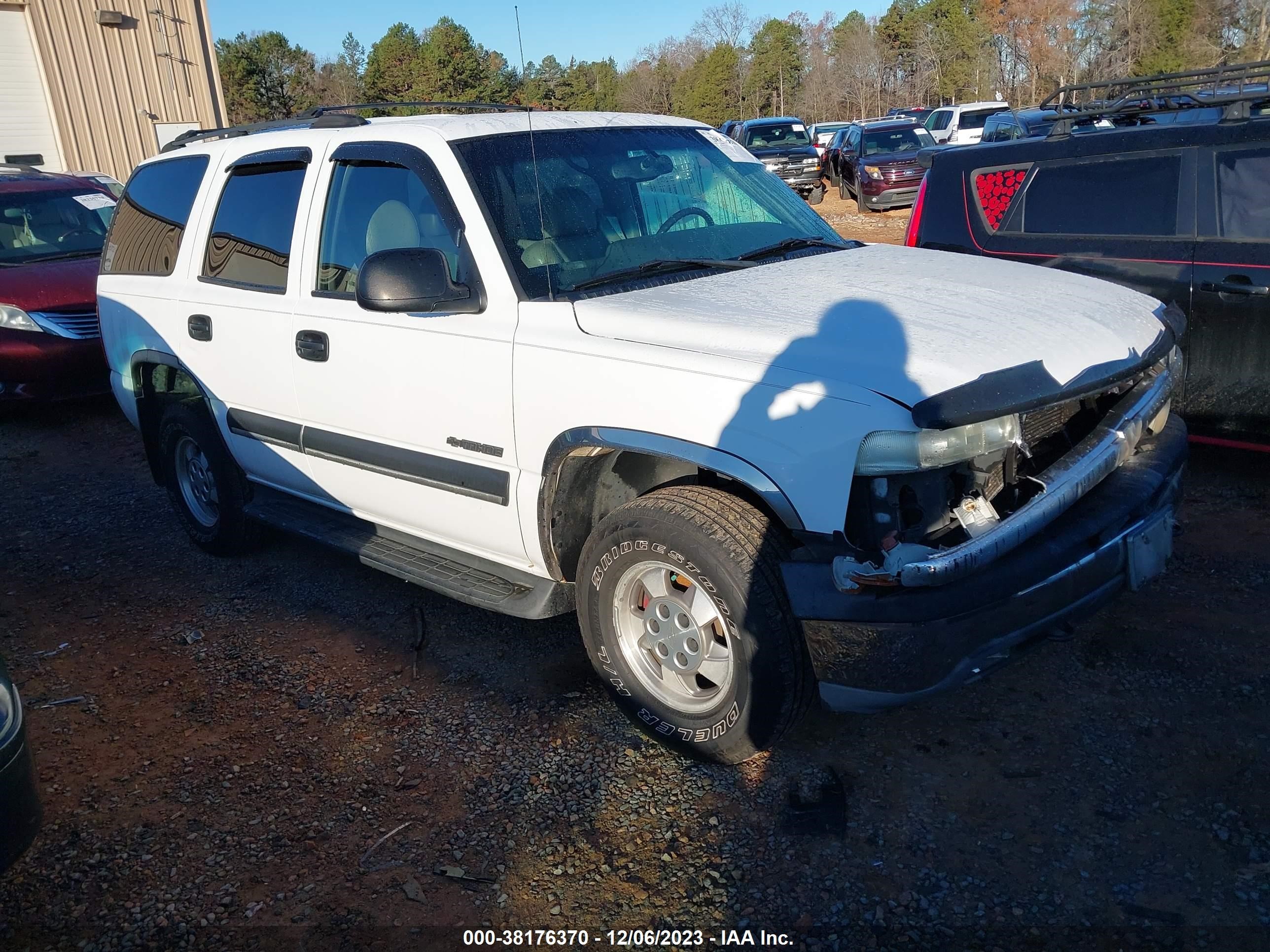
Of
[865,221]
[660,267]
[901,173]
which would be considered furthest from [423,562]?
[901,173]

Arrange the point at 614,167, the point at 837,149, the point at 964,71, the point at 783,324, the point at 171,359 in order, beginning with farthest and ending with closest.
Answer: the point at 964,71 → the point at 837,149 → the point at 171,359 → the point at 614,167 → the point at 783,324

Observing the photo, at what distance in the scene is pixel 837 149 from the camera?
22.7 metres

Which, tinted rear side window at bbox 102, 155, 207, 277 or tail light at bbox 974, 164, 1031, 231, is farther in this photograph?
tail light at bbox 974, 164, 1031, 231

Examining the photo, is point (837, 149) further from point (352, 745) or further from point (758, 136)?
point (352, 745)

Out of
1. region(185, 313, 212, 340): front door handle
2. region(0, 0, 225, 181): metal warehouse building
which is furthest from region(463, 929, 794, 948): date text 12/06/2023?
region(0, 0, 225, 181): metal warehouse building

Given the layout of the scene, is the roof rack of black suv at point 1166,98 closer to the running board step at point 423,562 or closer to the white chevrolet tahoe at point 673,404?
the white chevrolet tahoe at point 673,404

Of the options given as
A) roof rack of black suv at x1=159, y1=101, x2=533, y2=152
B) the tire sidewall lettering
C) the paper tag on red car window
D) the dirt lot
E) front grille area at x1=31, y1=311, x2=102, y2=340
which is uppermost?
roof rack of black suv at x1=159, y1=101, x2=533, y2=152

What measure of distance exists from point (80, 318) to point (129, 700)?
557 cm

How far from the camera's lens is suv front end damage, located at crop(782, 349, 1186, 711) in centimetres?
260

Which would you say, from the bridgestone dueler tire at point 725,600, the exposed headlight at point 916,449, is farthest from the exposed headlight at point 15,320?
the exposed headlight at point 916,449

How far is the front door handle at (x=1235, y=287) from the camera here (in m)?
4.79

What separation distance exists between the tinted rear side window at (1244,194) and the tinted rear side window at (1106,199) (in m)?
0.20

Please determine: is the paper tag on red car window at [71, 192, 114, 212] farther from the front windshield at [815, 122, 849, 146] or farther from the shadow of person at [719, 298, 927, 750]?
the front windshield at [815, 122, 849, 146]

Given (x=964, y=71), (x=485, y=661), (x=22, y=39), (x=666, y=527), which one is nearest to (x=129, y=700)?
(x=485, y=661)
